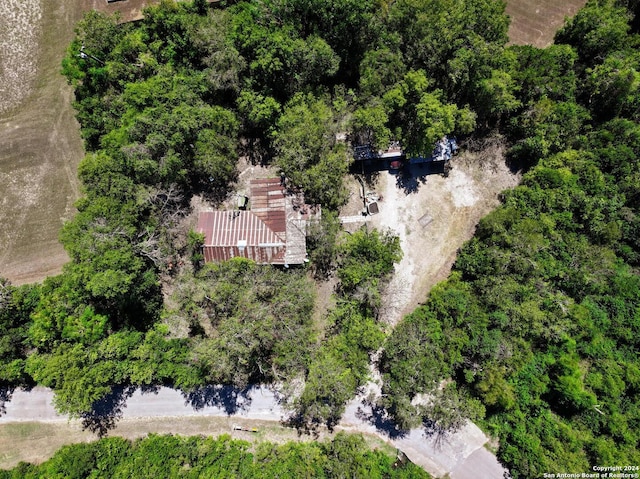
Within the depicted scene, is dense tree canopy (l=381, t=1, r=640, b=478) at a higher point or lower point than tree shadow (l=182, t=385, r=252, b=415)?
higher

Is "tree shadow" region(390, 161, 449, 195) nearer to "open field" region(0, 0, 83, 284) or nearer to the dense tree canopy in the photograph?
the dense tree canopy

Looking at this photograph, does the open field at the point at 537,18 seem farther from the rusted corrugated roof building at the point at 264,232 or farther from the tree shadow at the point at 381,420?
the tree shadow at the point at 381,420

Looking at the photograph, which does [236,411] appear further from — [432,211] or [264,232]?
[432,211]

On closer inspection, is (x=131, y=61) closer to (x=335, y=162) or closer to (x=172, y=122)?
(x=172, y=122)

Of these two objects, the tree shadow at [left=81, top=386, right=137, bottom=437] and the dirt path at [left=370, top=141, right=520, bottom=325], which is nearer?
the tree shadow at [left=81, top=386, right=137, bottom=437]

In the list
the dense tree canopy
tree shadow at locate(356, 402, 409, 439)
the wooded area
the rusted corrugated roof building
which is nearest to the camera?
the wooded area

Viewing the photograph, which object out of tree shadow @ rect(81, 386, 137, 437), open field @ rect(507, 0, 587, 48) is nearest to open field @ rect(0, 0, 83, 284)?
tree shadow @ rect(81, 386, 137, 437)

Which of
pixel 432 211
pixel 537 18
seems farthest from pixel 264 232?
pixel 537 18

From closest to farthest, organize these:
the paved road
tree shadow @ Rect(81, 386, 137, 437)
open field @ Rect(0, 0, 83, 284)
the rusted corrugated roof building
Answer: the rusted corrugated roof building, the paved road, tree shadow @ Rect(81, 386, 137, 437), open field @ Rect(0, 0, 83, 284)
